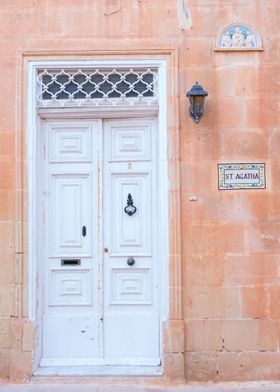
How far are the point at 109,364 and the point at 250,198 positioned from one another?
2.30 meters

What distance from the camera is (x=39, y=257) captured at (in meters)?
5.64

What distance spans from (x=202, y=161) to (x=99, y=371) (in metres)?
2.44

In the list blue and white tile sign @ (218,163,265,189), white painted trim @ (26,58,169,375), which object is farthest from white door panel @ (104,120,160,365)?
blue and white tile sign @ (218,163,265,189)

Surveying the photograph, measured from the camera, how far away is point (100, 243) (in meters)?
5.71

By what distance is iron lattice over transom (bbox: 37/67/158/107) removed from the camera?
5680mm

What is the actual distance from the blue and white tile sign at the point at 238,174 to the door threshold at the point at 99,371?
205 centimetres

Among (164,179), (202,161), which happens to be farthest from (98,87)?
(202,161)

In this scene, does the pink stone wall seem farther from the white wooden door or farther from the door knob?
the door knob

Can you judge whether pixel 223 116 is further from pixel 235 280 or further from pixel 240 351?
pixel 240 351

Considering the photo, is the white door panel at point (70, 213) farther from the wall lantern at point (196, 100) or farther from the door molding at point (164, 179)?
the wall lantern at point (196, 100)

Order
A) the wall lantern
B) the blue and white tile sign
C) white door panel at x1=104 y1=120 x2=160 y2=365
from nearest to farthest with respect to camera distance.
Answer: the wall lantern
the blue and white tile sign
white door panel at x1=104 y1=120 x2=160 y2=365

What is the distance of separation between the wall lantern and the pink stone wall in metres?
0.09

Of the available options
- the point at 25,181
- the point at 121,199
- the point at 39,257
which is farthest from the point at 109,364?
the point at 25,181

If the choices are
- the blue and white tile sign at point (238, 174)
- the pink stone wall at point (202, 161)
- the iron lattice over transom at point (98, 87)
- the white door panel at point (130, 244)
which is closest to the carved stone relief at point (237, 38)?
the pink stone wall at point (202, 161)
